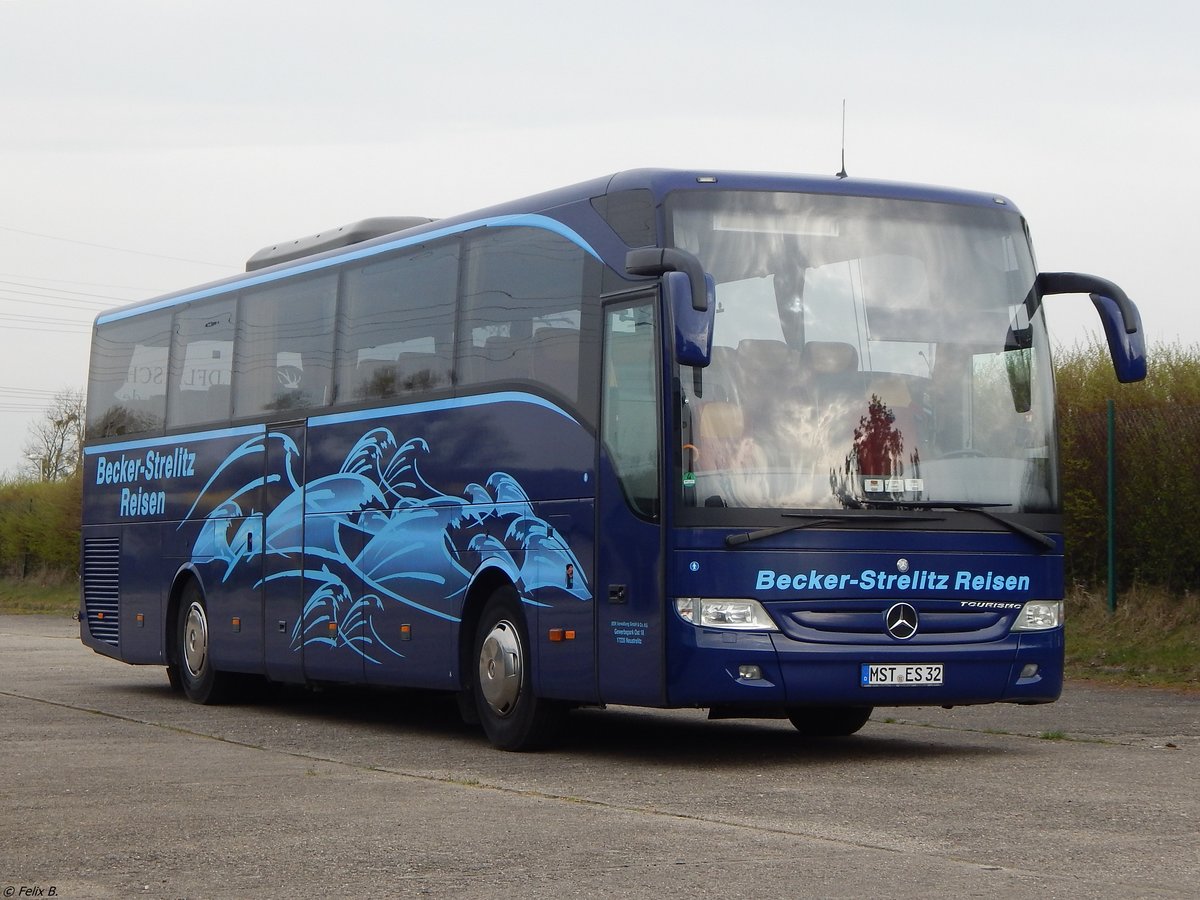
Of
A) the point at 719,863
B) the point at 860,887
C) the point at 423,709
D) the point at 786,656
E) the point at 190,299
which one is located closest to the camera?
the point at 860,887

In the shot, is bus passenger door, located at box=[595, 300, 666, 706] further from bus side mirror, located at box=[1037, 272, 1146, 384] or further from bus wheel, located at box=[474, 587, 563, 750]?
bus side mirror, located at box=[1037, 272, 1146, 384]

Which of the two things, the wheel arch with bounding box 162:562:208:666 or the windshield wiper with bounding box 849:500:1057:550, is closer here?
the windshield wiper with bounding box 849:500:1057:550

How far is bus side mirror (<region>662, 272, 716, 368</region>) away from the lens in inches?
446

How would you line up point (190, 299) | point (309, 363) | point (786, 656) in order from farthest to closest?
1. point (190, 299)
2. point (309, 363)
3. point (786, 656)

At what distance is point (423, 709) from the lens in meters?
18.2

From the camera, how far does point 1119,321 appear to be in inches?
509

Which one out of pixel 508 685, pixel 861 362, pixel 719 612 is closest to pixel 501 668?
pixel 508 685

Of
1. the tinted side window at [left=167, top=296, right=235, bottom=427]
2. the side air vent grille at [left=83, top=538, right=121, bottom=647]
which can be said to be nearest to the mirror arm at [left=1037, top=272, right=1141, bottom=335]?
the tinted side window at [left=167, top=296, right=235, bottom=427]

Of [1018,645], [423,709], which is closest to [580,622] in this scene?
[1018,645]

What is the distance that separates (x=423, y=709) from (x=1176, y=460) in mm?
8330

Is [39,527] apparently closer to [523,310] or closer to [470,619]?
[470,619]

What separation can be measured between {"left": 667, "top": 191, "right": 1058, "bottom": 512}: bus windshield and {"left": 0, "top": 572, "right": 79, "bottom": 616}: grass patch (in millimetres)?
35143

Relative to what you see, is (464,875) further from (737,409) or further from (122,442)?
(122,442)

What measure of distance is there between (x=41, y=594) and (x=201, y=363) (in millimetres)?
34111
